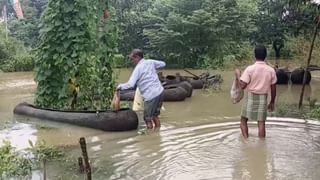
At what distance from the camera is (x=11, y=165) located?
7.23m

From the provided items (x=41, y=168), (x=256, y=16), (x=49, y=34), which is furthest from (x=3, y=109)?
(x=256, y=16)

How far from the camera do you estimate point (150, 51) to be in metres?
32.8

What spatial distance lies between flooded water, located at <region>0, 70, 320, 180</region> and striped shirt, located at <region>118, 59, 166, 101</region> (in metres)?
0.80

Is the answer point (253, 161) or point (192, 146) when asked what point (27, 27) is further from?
point (253, 161)

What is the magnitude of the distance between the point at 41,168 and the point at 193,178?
227 cm

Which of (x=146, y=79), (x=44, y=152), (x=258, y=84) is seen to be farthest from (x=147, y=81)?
(x=44, y=152)

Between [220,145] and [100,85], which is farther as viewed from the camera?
[100,85]

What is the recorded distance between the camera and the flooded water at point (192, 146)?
24.7 feet

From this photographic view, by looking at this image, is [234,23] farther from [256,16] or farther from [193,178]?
[193,178]

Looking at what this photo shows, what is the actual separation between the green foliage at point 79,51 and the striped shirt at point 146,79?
1.98 meters

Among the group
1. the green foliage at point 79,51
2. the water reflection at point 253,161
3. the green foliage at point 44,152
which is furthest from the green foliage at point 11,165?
the green foliage at point 79,51

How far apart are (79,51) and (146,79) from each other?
235cm

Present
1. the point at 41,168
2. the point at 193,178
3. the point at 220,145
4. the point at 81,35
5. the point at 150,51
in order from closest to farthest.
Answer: the point at 193,178
the point at 41,168
the point at 220,145
the point at 81,35
the point at 150,51

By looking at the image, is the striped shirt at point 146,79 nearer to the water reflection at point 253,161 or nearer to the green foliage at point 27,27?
the water reflection at point 253,161
